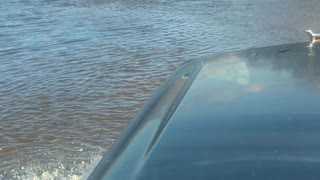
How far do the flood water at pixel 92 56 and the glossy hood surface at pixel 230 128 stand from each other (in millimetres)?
2463

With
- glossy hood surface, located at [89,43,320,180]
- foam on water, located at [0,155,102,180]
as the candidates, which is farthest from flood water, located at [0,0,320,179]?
glossy hood surface, located at [89,43,320,180]

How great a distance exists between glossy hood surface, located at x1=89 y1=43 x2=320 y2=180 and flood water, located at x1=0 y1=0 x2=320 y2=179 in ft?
8.08

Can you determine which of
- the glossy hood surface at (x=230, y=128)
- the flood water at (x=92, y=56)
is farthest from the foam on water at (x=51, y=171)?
the glossy hood surface at (x=230, y=128)

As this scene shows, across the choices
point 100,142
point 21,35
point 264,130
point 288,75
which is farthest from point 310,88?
point 21,35

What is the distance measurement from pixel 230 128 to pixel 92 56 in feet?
27.2

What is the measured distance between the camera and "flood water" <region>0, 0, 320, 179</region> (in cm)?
604

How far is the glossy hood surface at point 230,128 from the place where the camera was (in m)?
1.72

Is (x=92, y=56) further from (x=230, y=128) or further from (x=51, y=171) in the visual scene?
(x=230, y=128)

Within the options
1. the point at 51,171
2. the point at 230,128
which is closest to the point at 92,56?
the point at 51,171

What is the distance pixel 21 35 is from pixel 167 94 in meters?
10.6

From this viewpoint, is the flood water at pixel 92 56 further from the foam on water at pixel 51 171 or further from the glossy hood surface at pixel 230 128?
the glossy hood surface at pixel 230 128

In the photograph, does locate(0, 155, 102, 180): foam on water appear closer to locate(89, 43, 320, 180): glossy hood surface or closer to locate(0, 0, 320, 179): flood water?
locate(0, 0, 320, 179): flood water

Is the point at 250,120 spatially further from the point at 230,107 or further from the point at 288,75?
the point at 288,75

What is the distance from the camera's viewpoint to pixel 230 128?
2.05 m
